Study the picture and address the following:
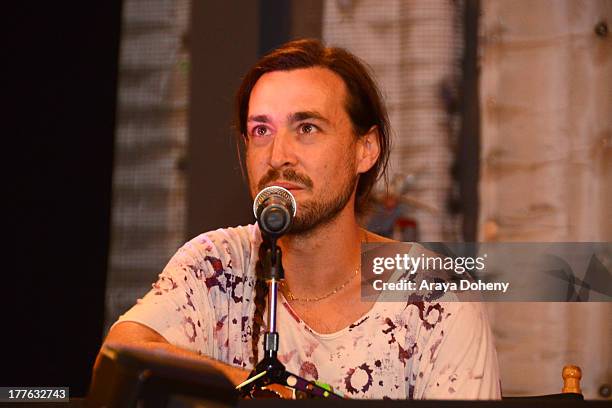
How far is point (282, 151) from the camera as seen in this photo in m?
2.35

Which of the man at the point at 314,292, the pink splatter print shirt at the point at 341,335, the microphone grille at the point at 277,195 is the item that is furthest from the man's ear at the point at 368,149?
the microphone grille at the point at 277,195

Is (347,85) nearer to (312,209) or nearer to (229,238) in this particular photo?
(312,209)

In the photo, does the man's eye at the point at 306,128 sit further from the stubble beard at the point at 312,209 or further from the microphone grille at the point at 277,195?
the microphone grille at the point at 277,195

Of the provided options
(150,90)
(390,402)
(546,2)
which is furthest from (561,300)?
(390,402)

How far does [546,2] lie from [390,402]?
2.59 m

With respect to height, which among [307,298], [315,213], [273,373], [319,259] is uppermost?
[315,213]

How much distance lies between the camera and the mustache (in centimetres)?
231

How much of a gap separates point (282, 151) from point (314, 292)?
1.24 feet

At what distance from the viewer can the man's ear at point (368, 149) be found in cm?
266

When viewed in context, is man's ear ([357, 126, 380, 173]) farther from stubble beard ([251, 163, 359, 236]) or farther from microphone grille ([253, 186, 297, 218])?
microphone grille ([253, 186, 297, 218])

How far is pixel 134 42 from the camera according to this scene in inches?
145

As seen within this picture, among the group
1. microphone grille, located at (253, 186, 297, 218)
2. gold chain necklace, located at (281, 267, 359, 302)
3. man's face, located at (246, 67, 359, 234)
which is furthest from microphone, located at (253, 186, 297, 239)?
gold chain necklace, located at (281, 267, 359, 302)

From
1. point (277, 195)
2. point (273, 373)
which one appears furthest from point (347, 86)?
point (273, 373)

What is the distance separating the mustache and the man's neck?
0.14 m
